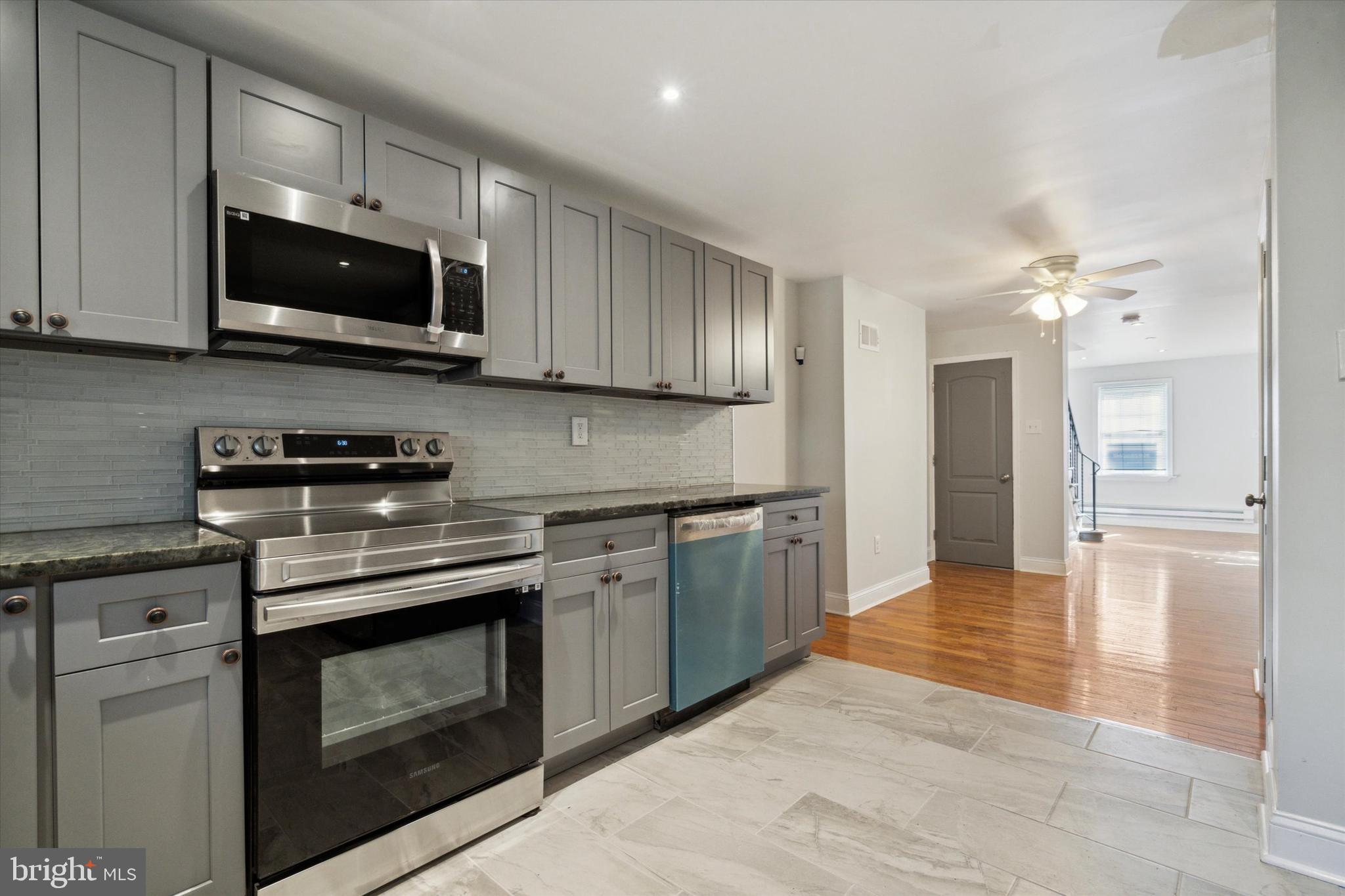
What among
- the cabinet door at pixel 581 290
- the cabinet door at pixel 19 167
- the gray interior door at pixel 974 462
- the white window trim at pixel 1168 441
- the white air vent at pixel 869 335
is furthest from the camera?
the white window trim at pixel 1168 441

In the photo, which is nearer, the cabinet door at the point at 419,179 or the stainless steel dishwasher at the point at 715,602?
the cabinet door at the point at 419,179

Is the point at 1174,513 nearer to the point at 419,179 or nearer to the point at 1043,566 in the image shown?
the point at 1043,566

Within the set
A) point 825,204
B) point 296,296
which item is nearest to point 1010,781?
point 825,204

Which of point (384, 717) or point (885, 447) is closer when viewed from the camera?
point (384, 717)

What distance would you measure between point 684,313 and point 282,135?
5.93ft

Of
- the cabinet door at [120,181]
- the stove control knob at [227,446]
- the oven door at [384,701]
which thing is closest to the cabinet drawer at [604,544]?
the oven door at [384,701]

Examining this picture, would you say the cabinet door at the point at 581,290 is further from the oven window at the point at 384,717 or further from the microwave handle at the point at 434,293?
the oven window at the point at 384,717

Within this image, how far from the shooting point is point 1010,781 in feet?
7.47

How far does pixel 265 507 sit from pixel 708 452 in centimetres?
245

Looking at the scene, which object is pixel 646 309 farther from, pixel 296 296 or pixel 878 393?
pixel 878 393

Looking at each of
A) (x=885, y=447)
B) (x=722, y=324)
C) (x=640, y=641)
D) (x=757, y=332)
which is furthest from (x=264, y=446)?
(x=885, y=447)

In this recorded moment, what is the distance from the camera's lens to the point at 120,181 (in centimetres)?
162

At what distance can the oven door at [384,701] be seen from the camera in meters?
1.51

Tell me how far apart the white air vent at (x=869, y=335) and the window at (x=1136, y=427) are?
796cm
